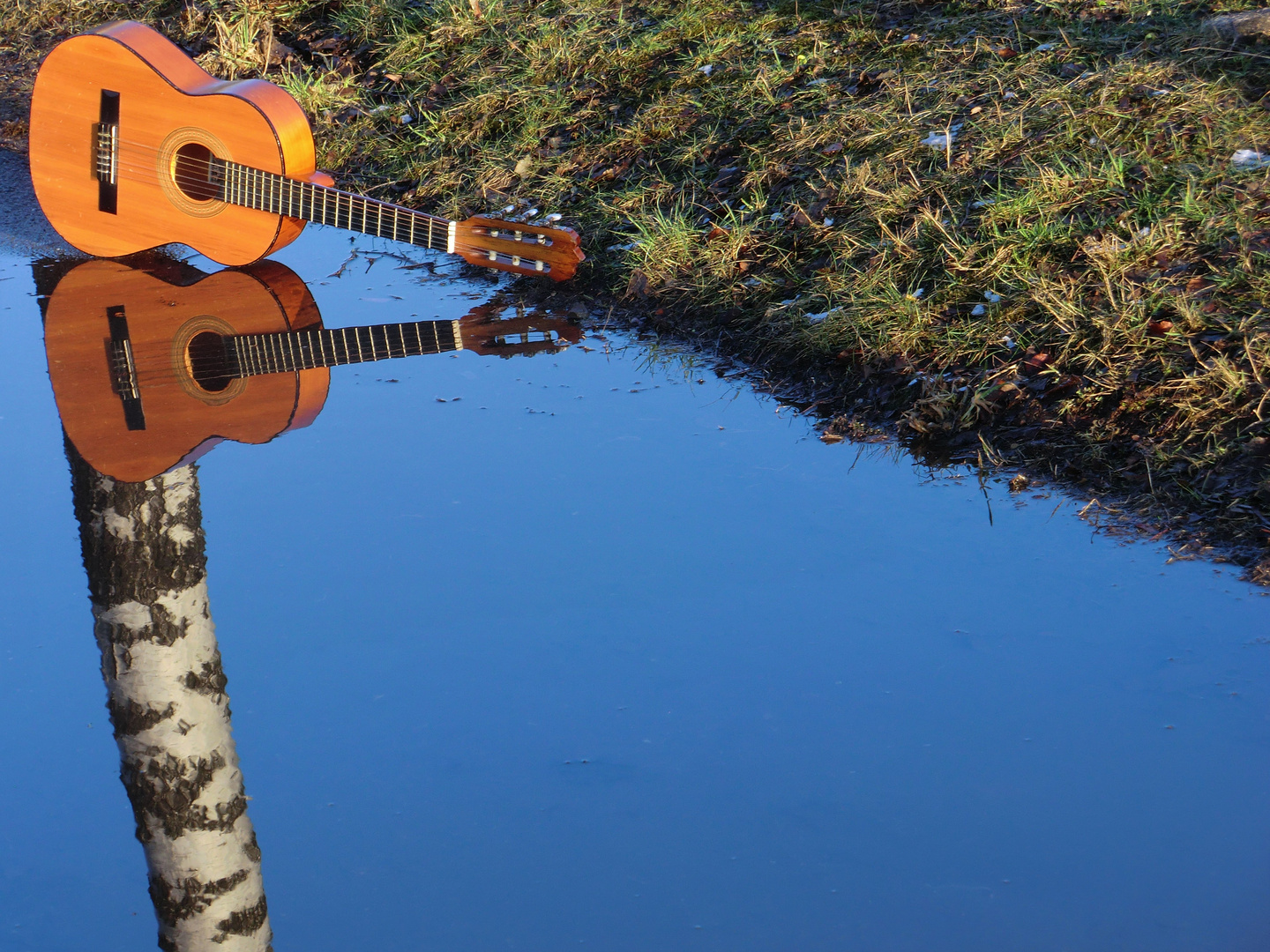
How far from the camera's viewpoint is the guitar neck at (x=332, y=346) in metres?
3.66

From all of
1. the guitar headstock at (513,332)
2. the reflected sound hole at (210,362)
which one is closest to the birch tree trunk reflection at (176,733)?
the reflected sound hole at (210,362)

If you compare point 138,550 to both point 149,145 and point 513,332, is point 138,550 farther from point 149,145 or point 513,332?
point 149,145

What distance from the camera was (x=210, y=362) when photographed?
3629 mm

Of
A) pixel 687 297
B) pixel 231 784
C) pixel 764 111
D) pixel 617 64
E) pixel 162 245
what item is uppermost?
pixel 617 64

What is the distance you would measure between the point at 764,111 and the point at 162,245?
2518mm

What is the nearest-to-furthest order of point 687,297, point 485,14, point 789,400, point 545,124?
point 789,400
point 687,297
point 545,124
point 485,14

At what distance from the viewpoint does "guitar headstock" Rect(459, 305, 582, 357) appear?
382 centimetres

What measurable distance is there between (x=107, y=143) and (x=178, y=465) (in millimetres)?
1830

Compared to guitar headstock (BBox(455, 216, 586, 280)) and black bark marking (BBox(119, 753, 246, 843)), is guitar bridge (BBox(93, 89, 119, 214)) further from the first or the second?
black bark marking (BBox(119, 753, 246, 843))

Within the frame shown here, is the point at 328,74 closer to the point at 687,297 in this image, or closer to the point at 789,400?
the point at 687,297

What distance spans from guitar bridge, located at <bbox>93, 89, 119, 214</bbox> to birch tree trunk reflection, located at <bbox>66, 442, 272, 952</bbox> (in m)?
2.08

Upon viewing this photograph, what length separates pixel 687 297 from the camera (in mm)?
4027

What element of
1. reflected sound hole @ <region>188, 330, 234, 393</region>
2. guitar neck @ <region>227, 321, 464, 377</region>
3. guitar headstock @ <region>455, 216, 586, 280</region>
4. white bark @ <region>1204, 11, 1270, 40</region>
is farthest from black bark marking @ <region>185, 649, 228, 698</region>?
white bark @ <region>1204, 11, 1270, 40</region>

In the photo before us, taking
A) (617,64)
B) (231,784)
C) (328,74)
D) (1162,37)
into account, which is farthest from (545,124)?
(231,784)
